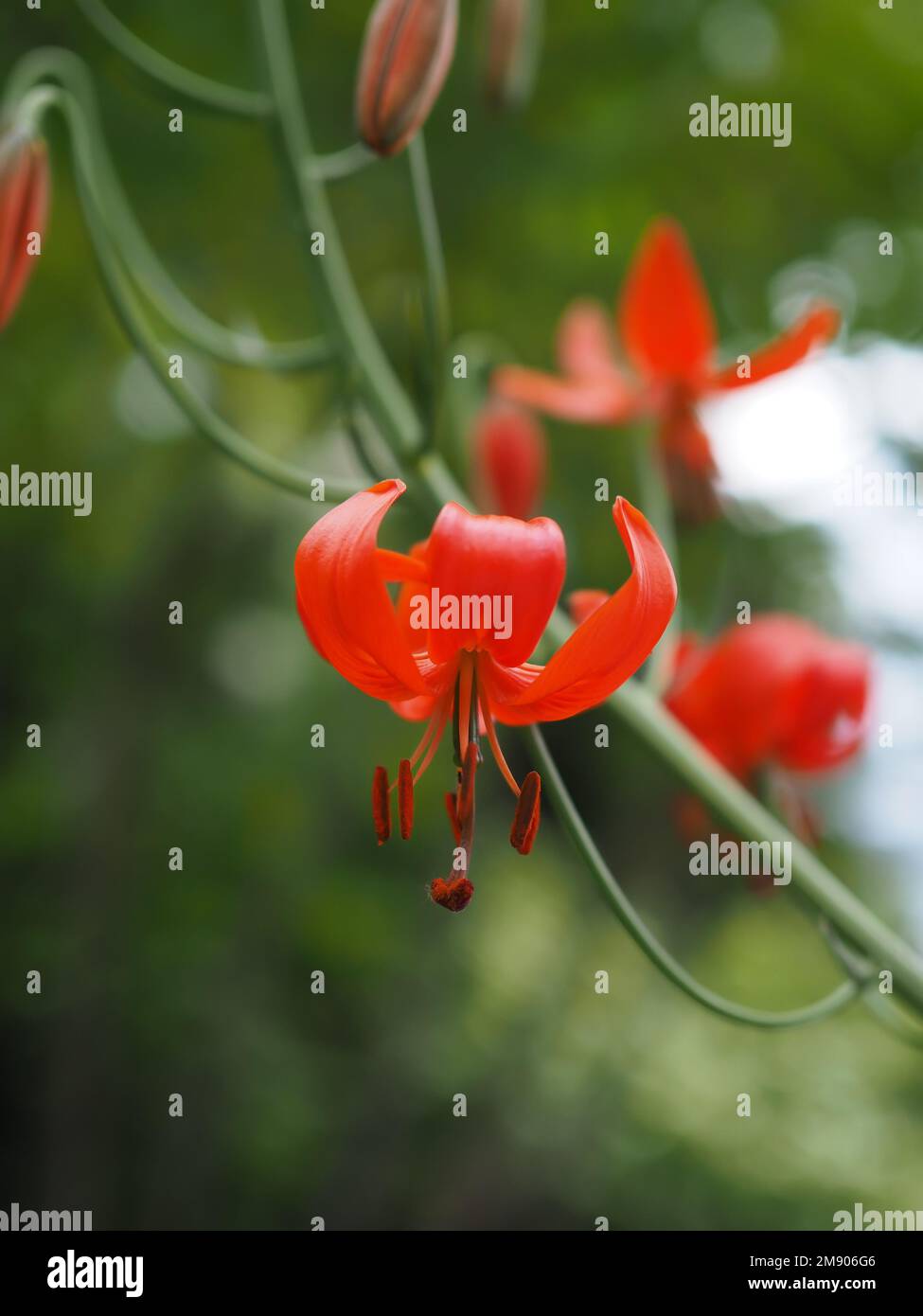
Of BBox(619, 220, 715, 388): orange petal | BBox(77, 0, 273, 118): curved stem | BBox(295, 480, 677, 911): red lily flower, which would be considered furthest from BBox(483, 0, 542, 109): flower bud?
BBox(295, 480, 677, 911): red lily flower

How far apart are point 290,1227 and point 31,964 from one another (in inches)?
42.7

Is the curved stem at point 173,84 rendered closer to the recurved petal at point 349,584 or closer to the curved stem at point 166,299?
the curved stem at point 166,299

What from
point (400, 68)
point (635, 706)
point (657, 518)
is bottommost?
point (635, 706)

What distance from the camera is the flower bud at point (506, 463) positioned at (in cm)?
125

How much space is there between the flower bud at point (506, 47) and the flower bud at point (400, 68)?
0.31 m

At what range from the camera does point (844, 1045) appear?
12.8ft

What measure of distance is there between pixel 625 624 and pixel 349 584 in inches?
5.2

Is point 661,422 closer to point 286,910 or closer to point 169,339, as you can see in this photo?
point 169,339

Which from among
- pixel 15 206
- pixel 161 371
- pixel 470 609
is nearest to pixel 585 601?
pixel 470 609

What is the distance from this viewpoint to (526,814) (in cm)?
69

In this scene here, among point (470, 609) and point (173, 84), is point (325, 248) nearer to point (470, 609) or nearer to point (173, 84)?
point (173, 84)

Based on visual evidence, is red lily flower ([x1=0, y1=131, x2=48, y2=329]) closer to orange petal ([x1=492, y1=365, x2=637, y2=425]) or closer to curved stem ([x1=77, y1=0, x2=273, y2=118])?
curved stem ([x1=77, y1=0, x2=273, y2=118])

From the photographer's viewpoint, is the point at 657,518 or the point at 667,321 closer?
the point at 657,518
